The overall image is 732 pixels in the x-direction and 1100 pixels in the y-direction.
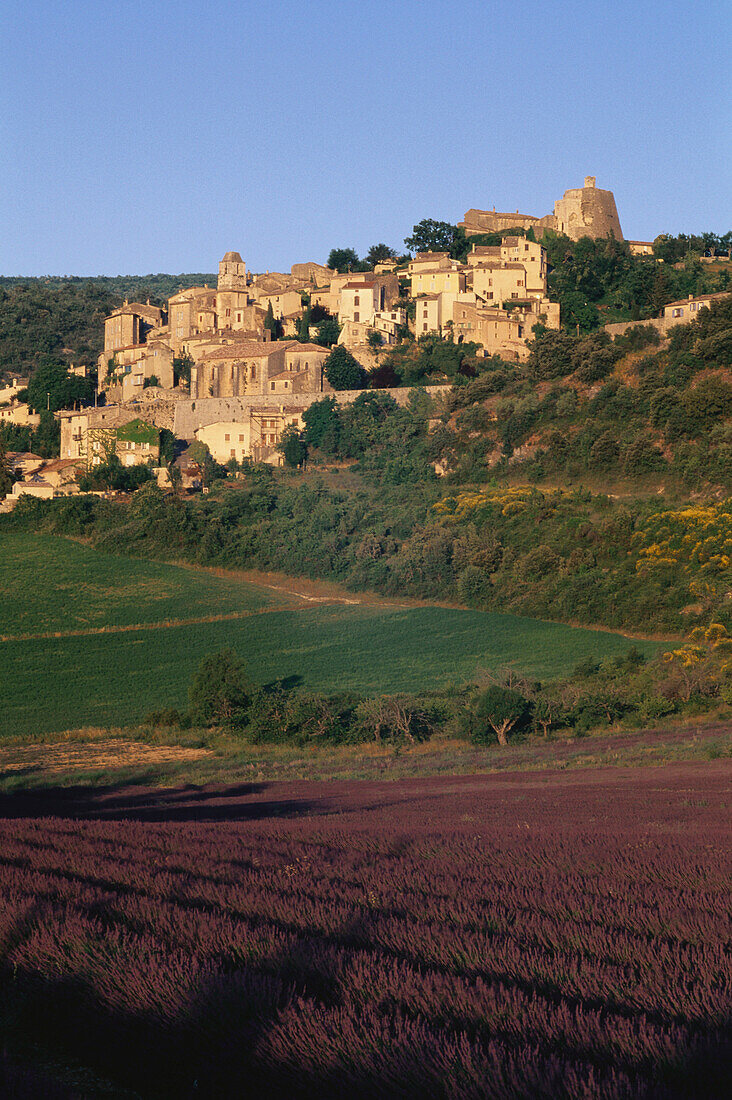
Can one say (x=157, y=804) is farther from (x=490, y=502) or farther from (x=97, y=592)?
(x=490, y=502)

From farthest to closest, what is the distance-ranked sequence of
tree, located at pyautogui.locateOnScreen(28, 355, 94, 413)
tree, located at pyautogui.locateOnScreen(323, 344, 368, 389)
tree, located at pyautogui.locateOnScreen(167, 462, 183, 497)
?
tree, located at pyautogui.locateOnScreen(28, 355, 94, 413) < tree, located at pyautogui.locateOnScreen(323, 344, 368, 389) < tree, located at pyautogui.locateOnScreen(167, 462, 183, 497)

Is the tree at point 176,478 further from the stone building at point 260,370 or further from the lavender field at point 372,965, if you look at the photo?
the lavender field at point 372,965

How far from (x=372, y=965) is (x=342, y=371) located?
66.3m

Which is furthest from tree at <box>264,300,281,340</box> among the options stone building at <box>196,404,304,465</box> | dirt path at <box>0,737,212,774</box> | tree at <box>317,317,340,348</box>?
dirt path at <box>0,737,212,774</box>

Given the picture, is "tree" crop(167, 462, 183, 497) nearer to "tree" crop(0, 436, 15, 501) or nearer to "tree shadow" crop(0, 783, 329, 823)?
"tree" crop(0, 436, 15, 501)

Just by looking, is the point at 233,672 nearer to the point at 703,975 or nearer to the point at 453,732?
the point at 453,732

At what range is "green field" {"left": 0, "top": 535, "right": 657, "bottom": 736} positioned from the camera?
33.5 metres

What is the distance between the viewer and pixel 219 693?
30.4m

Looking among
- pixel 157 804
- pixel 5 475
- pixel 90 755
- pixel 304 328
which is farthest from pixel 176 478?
pixel 157 804

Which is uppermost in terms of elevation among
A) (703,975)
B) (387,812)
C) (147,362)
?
(147,362)

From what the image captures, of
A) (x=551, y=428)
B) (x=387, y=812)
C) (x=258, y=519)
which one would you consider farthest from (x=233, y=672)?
(x=551, y=428)

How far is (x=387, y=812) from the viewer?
11.7 m

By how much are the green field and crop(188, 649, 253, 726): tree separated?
6.40ft

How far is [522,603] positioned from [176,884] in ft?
121
